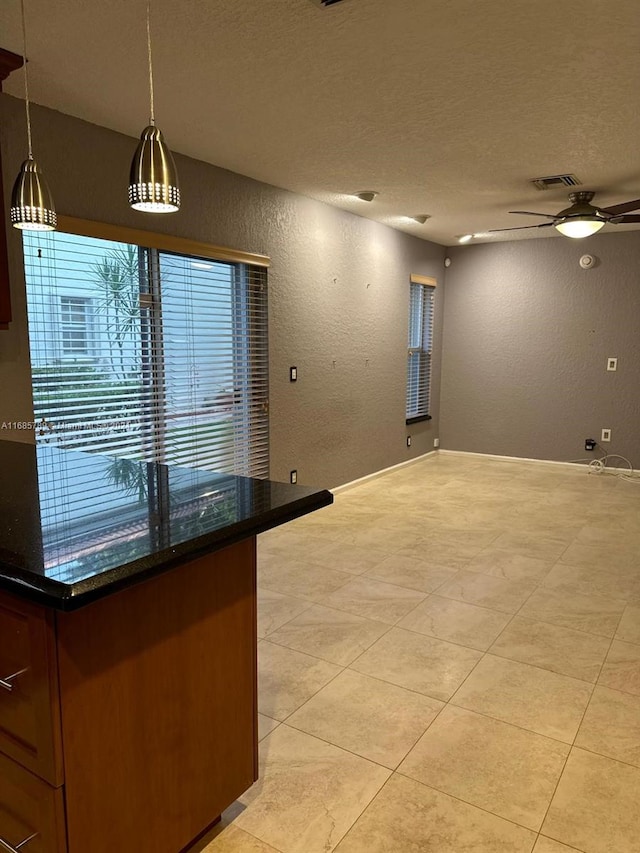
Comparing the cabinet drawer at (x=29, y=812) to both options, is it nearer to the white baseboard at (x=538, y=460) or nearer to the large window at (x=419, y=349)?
the large window at (x=419, y=349)

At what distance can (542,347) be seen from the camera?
6418 millimetres

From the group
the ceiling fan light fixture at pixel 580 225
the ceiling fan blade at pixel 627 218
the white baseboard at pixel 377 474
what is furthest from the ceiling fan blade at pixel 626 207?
the white baseboard at pixel 377 474

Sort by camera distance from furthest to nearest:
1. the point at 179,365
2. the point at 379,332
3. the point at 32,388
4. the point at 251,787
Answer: the point at 379,332 < the point at 179,365 < the point at 32,388 < the point at 251,787

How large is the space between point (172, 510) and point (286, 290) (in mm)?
3281

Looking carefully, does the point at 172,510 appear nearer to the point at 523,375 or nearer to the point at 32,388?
the point at 32,388

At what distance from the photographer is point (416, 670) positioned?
2434 mm

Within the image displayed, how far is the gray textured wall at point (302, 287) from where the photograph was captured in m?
2.85

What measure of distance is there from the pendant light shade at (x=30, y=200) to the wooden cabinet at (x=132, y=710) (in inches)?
49.1

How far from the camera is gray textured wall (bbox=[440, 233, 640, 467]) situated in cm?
602

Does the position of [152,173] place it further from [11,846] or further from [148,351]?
[148,351]

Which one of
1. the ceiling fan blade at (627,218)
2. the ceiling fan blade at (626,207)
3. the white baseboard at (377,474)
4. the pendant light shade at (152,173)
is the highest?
the ceiling fan blade at (627,218)

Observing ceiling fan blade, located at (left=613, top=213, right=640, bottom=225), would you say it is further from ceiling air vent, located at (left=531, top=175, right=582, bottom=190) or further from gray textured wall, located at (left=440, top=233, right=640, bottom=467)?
gray textured wall, located at (left=440, top=233, right=640, bottom=467)

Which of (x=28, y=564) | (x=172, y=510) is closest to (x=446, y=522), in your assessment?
(x=172, y=510)

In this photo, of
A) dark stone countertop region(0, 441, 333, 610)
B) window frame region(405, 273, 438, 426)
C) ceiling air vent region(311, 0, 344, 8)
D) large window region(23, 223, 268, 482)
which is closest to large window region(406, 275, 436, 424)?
window frame region(405, 273, 438, 426)
